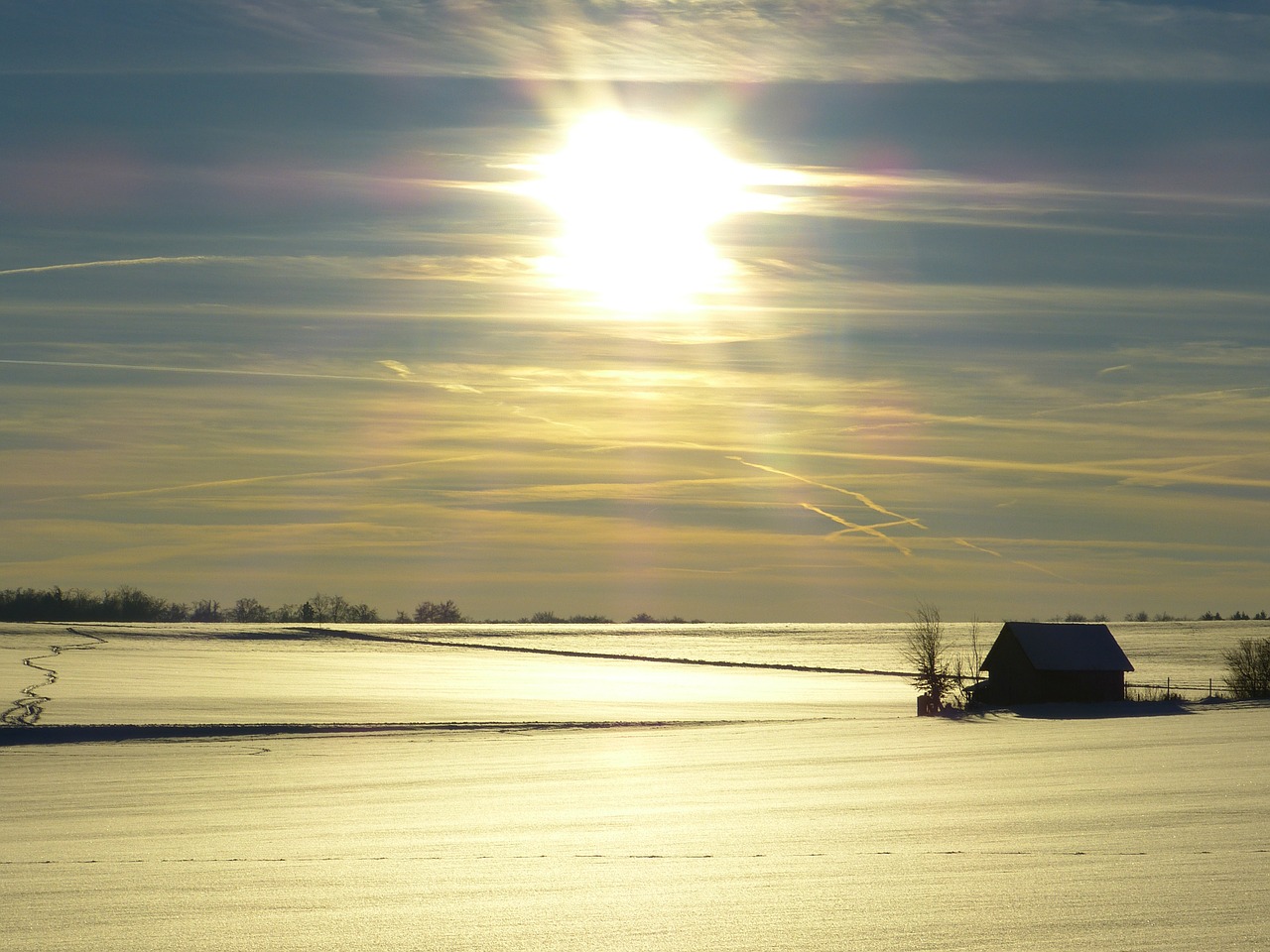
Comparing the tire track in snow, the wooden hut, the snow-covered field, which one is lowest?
the snow-covered field

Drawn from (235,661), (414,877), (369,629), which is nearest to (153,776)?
(414,877)

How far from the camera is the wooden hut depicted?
5884 cm

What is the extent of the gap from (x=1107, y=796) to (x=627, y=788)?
292 inches

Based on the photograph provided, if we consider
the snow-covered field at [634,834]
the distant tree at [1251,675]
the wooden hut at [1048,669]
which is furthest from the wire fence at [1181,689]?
the snow-covered field at [634,834]

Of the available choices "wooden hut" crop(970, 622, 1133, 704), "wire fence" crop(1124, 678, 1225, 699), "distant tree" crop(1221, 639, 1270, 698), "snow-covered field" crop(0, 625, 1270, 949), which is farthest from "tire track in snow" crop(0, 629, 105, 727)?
"distant tree" crop(1221, 639, 1270, 698)

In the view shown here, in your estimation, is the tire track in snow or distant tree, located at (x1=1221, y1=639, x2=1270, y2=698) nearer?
the tire track in snow

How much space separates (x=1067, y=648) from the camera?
6003 centimetres

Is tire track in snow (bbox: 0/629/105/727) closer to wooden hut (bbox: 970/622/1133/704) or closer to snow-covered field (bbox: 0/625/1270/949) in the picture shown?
snow-covered field (bbox: 0/625/1270/949)

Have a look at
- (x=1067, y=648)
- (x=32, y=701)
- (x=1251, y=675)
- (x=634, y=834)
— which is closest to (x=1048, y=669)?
(x=1067, y=648)

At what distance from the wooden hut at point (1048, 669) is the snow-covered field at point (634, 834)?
16.1 metres

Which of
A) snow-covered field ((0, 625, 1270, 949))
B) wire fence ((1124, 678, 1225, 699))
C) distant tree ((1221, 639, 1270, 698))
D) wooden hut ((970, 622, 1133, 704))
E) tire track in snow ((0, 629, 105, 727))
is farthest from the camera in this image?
wire fence ((1124, 678, 1225, 699))

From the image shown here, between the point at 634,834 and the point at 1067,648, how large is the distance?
160 ft

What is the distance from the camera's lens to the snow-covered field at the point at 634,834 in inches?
389

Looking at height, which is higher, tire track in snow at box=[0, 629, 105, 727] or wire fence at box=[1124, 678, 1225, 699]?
wire fence at box=[1124, 678, 1225, 699]
